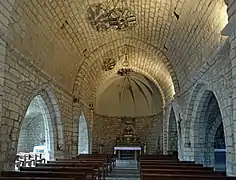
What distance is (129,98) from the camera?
64.2 feet

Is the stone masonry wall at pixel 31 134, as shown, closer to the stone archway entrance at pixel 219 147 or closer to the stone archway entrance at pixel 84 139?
the stone archway entrance at pixel 84 139

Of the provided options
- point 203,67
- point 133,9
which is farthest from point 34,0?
point 203,67

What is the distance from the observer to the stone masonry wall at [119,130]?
17812 mm

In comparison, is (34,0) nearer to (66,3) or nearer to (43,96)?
(66,3)

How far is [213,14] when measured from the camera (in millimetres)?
6344

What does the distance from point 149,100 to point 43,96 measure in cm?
1079

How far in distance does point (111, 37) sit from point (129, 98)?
27.3ft

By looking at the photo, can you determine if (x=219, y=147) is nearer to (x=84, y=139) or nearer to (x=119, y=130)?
(x=84, y=139)

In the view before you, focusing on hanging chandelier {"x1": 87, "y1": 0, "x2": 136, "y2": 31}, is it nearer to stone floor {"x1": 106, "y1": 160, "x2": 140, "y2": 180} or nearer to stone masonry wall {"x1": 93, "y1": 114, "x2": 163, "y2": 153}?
stone floor {"x1": 106, "y1": 160, "x2": 140, "y2": 180}

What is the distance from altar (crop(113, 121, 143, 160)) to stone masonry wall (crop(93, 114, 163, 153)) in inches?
13.2

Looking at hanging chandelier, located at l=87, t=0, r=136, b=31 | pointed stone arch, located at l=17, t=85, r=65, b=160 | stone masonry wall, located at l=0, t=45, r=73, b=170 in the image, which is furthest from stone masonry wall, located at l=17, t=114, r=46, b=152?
hanging chandelier, located at l=87, t=0, r=136, b=31

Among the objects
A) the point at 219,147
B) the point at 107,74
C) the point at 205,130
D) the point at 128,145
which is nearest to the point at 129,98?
the point at 128,145

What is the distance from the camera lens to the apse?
59.6ft

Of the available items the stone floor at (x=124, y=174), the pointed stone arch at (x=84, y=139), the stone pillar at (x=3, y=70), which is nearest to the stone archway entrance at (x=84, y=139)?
the pointed stone arch at (x=84, y=139)
